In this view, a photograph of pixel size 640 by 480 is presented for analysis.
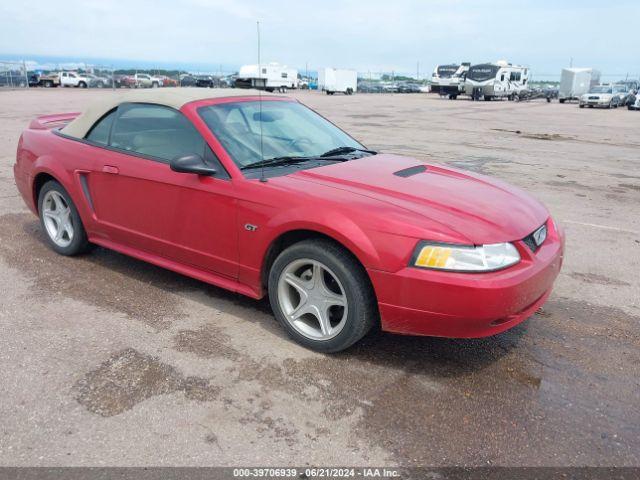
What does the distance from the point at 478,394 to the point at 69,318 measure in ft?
8.83

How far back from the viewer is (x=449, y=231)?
2922mm

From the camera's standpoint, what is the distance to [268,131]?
4.06 m

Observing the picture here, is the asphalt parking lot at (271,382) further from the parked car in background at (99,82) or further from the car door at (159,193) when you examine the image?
the parked car in background at (99,82)

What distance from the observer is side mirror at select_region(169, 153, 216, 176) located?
3.51 m

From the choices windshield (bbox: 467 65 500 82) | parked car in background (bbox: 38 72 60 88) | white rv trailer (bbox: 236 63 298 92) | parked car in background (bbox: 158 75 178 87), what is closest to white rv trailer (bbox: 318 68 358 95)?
white rv trailer (bbox: 236 63 298 92)

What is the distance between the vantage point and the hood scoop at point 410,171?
3.71 m

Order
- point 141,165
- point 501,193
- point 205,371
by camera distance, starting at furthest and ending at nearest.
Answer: point 141,165 < point 501,193 < point 205,371

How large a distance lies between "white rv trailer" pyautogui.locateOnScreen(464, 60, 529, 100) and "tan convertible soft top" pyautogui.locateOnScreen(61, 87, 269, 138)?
43318 millimetres

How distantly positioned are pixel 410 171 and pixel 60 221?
3.13 meters

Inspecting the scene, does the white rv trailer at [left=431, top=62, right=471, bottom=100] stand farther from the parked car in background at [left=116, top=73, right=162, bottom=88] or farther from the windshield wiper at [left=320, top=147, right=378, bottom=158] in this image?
the windshield wiper at [left=320, top=147, right=378, bottom=158]

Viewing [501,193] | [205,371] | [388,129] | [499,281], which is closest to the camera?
[499,281]

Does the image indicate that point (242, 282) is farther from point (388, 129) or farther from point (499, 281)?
point (388, 129)

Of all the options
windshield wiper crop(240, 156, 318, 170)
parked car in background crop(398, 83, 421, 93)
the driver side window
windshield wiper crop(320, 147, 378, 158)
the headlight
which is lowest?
the headlight

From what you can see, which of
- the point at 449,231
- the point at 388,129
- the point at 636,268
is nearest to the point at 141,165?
the point at 449,231
